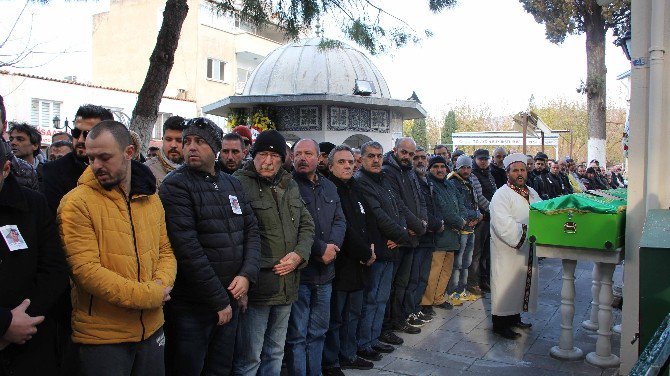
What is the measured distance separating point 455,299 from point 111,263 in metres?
5.70

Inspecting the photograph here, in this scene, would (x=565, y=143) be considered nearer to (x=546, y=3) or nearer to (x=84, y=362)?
(x=546, y=3)

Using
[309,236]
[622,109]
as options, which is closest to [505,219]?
[309,236]

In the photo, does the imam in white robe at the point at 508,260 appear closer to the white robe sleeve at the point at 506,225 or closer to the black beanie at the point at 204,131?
the white robe sleeve at the point at 506,225

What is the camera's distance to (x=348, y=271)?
4.97 meters

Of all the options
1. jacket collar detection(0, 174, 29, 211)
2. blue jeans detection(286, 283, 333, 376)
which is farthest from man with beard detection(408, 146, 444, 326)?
jacket collar detection(0, 174, 29, 211)

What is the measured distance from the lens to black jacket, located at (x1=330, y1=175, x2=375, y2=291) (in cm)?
495

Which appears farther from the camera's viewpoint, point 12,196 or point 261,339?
point 261,339

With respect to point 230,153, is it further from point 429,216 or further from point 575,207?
point 575,207

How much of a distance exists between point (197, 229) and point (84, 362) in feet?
3.34

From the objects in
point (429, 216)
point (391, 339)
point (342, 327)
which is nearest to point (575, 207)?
point (429, 216)

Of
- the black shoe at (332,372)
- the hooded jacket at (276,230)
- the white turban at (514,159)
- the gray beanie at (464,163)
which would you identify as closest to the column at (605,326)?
the white turban at (514,159)

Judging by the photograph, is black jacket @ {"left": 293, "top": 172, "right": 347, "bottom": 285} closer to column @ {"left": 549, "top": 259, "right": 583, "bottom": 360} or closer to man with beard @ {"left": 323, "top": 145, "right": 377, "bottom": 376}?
man with beard @ {"left": 323, "top": 145, "right": 377, "bottom": 376}

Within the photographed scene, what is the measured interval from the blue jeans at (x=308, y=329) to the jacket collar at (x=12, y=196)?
239 cm

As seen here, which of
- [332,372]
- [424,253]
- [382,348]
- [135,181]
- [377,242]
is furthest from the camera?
[424,253]
